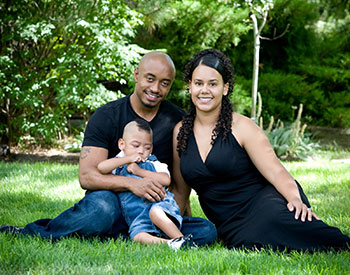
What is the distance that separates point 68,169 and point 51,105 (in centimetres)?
268

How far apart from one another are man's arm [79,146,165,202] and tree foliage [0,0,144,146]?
141 inches

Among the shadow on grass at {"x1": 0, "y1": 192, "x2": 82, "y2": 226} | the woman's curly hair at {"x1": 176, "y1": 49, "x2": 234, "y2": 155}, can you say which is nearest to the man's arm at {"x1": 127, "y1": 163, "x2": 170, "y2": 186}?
the woman's curly hair at {"x1": 176, "y1": 49, "x2": 234, "y2": 155}

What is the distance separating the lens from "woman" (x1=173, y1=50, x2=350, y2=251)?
3322mm

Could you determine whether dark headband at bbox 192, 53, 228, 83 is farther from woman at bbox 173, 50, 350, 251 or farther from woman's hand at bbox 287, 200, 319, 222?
woman's hand at bbox 287, 200, 319, 222

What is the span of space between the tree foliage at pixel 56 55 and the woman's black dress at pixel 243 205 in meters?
4.02

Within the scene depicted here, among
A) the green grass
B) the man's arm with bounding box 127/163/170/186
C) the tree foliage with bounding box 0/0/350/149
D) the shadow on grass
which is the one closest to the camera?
the green grass

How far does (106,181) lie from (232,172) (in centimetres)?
95

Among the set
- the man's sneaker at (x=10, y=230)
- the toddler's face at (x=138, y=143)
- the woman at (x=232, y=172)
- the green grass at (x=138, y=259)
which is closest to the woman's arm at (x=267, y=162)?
the woman at (x=232, y=172)

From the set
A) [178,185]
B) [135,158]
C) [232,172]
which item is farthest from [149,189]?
[232,172]

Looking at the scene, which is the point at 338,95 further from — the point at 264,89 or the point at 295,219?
the point at 295,219

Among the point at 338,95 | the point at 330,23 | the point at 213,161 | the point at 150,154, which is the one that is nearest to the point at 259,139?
the point at 213,161

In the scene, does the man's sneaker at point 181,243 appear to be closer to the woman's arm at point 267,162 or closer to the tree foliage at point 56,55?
the woman's arm at point 267,162

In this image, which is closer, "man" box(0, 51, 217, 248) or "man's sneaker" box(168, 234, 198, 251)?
"man's sneaker" box(168, 234, 198, 251)

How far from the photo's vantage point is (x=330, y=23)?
14.0 meters
